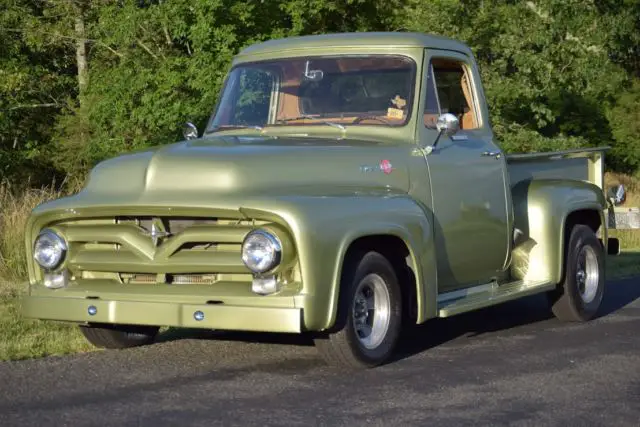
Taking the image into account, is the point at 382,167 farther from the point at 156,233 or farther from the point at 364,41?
the point at 156,233

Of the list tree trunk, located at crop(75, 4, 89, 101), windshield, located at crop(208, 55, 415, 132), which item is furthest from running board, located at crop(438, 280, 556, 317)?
tree trunk, located at crop(75, 4, 89, 101)

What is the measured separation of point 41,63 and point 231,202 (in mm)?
25541

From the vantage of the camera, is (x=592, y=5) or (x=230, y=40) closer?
(x=230, y=40)

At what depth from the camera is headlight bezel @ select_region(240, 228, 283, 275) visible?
695 centimetres

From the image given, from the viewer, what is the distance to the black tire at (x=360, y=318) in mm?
7344

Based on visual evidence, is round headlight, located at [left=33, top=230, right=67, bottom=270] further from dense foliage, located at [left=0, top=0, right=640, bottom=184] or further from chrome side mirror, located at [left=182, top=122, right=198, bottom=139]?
dense foliage, located at [left=0, top=0, right=640, bottom=184]

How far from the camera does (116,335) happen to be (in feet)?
27.7

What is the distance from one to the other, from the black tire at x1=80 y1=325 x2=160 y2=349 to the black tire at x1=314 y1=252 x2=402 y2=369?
155 centimetres

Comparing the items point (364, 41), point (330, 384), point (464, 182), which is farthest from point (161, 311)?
point (364, 41)

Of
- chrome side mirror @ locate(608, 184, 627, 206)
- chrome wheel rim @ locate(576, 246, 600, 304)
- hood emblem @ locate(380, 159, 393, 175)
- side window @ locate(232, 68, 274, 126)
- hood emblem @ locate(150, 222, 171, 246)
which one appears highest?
side window @ locate(232, 68, 274, 126)

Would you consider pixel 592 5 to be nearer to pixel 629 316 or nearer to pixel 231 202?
pixel 629 316

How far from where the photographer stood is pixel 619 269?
1463cm

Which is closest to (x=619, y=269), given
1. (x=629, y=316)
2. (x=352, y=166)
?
(x=629, y=316)

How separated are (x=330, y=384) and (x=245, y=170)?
4.30ft
